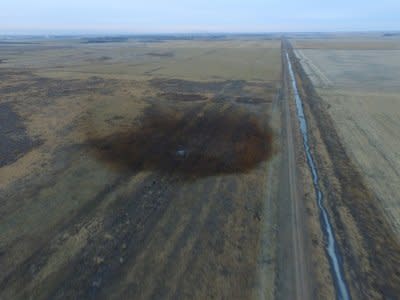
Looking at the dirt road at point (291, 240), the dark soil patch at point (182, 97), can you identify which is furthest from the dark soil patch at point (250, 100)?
the dirt road at point (291, 240)

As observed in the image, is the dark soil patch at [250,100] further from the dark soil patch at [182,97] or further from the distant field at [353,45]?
the distant field at [353,45]

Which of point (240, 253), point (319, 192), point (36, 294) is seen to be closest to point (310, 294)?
point (240, 253)

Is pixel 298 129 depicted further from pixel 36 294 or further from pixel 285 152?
pixel 36 294

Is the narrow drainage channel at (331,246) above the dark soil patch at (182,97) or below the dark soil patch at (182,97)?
above

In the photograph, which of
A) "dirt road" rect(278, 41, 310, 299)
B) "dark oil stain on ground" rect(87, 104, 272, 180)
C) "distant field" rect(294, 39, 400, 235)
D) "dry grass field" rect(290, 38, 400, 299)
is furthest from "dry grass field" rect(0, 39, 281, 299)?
"distant field" rect(294, 39, 400, 235)

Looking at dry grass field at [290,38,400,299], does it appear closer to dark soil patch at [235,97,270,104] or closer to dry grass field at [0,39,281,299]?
dry grass field at [0,39,281,299]

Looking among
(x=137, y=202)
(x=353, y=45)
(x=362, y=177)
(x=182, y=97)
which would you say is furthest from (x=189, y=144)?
(x=353, y=45)

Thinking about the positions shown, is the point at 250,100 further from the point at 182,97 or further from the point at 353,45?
the point at 353,45
